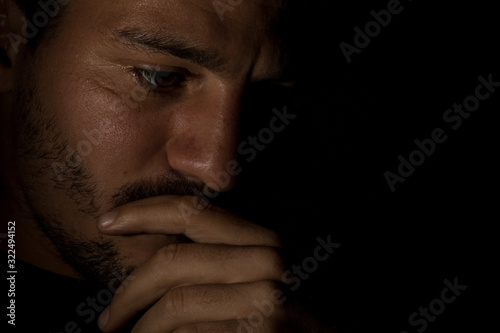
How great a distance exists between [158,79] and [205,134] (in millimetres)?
216

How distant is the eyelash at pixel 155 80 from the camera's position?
132 cm

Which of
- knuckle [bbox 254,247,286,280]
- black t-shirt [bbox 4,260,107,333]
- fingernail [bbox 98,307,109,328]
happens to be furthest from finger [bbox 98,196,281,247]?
black t-shirt [bbox 4,260,107,333]

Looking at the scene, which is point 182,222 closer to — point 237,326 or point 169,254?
point 169,254

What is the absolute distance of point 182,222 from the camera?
133 centimetres

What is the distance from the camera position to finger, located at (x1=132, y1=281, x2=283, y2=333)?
3.96ft

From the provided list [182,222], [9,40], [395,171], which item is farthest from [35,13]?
[395,171]

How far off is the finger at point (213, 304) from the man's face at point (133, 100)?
27 centimetres

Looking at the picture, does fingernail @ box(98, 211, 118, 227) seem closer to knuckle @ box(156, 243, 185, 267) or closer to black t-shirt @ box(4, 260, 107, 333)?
knuckle @ box(156, 243, 185, 267)

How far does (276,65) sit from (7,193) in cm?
107

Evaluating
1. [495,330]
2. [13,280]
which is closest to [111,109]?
[13,280]

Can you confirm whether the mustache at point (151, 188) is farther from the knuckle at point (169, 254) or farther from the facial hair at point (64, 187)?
the knuckle at point (169, 254)

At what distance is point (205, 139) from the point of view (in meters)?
1.35

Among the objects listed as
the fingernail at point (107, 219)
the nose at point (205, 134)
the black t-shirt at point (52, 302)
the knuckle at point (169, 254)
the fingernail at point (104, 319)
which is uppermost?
the nose at point (205, 134)

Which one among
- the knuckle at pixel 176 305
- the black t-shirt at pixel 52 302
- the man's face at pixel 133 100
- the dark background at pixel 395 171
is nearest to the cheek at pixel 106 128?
the man's face at pixel 133 100
